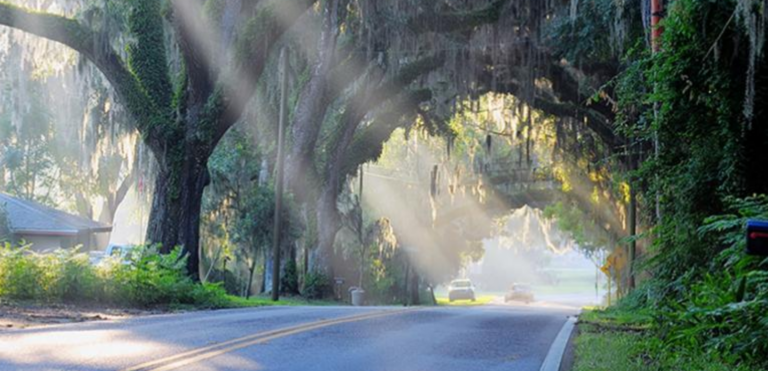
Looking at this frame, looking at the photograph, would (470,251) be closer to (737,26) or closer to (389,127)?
(389,127)

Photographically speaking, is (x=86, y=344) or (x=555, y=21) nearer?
(x=86, y=344)

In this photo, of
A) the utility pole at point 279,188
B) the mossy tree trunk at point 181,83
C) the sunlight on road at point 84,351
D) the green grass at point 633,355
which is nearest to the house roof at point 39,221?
the utility pole at point 279,188

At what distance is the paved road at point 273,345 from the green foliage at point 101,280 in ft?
12.7

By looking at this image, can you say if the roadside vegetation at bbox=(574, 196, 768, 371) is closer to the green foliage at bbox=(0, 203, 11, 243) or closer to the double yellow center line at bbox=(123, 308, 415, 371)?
the double yellow center line at bbox=(123, 308, 415, 371)

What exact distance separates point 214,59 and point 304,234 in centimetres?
1318

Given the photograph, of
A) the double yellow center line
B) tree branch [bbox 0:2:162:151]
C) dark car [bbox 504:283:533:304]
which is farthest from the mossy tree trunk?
dark car [bbox 504:283:533:304]

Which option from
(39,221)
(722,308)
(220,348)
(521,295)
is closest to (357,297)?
(39,221)

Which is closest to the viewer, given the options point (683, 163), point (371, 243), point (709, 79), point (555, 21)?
point (709, 79)

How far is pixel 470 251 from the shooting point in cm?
5856

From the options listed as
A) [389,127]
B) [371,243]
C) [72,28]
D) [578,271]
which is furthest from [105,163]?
[578,271]

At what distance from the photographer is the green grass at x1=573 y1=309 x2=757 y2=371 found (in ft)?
27.3

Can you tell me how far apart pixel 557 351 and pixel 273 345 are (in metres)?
3.17

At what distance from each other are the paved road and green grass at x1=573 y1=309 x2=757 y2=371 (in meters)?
0.51

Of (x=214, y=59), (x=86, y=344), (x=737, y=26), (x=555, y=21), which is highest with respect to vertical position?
(x=555, y=21)
